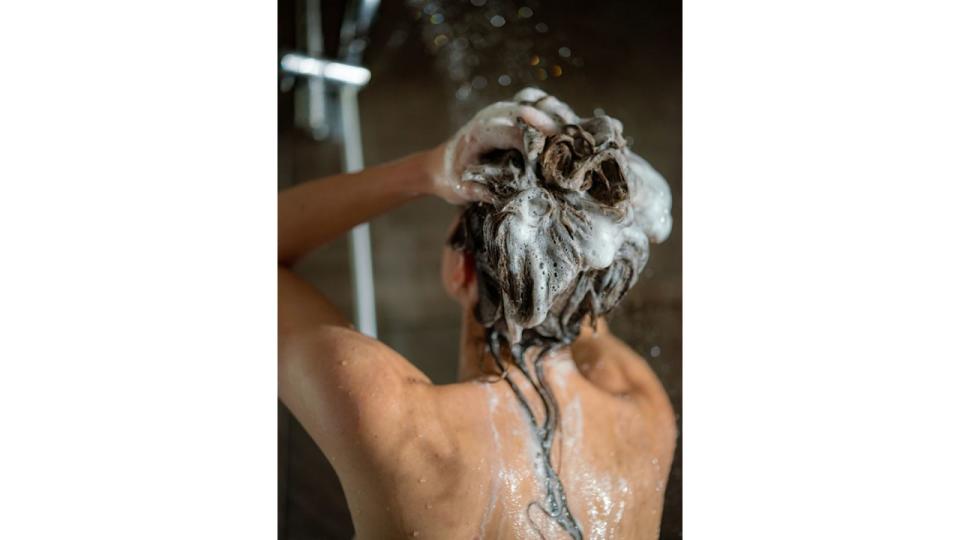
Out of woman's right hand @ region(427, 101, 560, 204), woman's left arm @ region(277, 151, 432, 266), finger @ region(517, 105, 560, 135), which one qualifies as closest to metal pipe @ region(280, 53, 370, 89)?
woman's left arm @ region(277, 151, 432, 266)

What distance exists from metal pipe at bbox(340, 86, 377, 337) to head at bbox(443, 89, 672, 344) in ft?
1.51

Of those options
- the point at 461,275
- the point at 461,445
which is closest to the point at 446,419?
the point at 461,445

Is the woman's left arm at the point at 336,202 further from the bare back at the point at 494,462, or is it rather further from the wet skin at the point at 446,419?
the bare back at the point at 494,462

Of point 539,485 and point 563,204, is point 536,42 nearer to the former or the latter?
point 563,204

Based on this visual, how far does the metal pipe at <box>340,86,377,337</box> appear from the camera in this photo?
135 centimetres

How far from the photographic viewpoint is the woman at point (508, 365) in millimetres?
845

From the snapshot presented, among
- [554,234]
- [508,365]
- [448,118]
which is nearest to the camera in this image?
[554,234]

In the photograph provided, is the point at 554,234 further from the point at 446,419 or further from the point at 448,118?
the point at 448,118

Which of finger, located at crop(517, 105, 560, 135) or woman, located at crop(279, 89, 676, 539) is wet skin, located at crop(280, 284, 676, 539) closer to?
woman, located at crop(279, 89, 676, 539)

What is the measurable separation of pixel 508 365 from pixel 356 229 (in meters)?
0.47

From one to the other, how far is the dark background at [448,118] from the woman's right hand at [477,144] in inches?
7.0

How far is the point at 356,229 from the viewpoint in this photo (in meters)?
1.34
